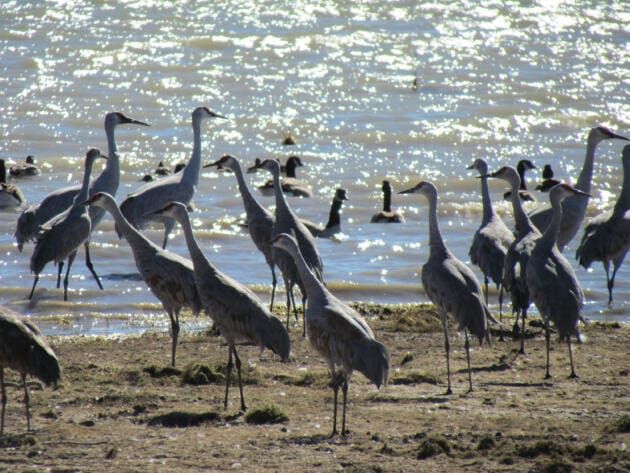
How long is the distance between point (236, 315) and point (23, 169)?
12905 mm

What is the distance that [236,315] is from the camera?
9648mm

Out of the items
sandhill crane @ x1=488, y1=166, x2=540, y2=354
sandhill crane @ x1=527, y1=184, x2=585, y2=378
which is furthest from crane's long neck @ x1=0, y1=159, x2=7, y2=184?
sandhill crane @ x1=527, y1=184, x2=585, y2=378

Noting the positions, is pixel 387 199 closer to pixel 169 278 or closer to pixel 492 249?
pixel 492 249

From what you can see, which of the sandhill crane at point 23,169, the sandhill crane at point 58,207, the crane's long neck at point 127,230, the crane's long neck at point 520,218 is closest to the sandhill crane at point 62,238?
the sandhill crane at point 58,207

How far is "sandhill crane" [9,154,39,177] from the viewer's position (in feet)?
70.5

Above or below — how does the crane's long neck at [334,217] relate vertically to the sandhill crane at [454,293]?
above

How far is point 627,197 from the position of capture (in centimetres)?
1508

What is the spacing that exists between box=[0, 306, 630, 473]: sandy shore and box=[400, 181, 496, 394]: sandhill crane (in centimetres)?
46

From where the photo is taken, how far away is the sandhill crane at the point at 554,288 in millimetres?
10688

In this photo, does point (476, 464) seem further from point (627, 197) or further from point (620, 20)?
point (620, 20)

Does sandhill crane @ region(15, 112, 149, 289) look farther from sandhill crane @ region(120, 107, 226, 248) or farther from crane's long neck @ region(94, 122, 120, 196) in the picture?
sandhill crane @ region(120, 107, 226, 248)

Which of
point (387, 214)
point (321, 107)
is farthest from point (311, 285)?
point (321, 107)

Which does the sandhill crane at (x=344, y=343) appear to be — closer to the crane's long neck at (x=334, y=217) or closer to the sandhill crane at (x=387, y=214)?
the crane's long neck at (x=334, y=217)

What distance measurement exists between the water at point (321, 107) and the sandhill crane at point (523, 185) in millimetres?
381
